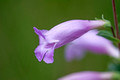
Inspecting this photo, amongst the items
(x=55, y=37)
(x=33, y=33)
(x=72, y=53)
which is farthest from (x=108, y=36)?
(x=33, y=33)

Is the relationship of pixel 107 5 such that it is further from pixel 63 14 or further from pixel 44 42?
pixel 44 42

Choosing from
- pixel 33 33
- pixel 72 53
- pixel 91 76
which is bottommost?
pixel 91 76

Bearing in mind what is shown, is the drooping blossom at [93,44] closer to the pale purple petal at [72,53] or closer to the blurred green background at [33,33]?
the pale purple petal at [72,53]

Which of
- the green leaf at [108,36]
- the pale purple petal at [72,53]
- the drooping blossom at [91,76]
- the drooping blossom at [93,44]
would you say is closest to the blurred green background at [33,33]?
the pale purple petal at [72,53]

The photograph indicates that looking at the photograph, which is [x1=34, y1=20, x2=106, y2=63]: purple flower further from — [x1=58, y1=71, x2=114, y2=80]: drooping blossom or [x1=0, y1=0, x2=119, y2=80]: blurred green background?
[x1=0, y1=0, x2=119, y2=80]: blurred green background

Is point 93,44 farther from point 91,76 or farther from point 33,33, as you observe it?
point 33,33

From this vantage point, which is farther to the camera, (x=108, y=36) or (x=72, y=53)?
(x=72, y=53)
